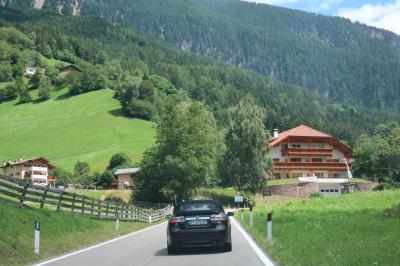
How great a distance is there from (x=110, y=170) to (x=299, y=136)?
36319 mm

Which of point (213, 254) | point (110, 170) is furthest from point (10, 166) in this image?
point (213, 254)

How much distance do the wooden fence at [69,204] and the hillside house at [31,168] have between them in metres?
62.9

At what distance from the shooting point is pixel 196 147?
64.0 metres

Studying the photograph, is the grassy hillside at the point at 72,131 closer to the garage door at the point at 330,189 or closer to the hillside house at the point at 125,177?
the hillside house at the point at 125,177

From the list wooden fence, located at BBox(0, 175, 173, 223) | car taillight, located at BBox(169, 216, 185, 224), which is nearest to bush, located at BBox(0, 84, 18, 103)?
wooden fence, located at BBox(0, 175, 173, 223)

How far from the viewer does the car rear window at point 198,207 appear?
637 inches

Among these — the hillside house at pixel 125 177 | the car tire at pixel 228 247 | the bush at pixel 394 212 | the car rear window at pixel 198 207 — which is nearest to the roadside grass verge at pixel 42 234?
the car rear window at pixel 198 207

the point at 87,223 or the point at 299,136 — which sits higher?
the point at 299,136

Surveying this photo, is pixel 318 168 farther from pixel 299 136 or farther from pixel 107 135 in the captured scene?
pixel 107 135

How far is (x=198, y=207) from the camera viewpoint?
16.4 m

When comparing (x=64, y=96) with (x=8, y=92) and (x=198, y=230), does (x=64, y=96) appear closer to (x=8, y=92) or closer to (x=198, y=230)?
(x=8, y=92)

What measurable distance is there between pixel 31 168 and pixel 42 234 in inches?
3912

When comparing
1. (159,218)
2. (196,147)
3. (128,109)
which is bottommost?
(159,218)

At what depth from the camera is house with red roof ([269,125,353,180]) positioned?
9944 centimetres
